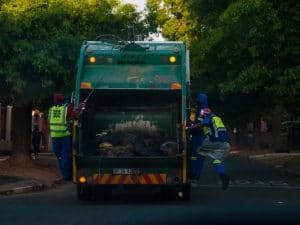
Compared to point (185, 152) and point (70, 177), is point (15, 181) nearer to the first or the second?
point (70, 177)

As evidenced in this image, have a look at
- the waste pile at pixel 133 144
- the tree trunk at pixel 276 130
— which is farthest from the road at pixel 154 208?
the tree trunk at pixel 276 130

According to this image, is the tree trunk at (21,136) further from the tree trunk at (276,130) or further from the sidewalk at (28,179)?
the tree trunk at (276,130)

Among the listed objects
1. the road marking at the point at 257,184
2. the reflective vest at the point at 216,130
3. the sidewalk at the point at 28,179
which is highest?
the reflective vest at the point at 216,130

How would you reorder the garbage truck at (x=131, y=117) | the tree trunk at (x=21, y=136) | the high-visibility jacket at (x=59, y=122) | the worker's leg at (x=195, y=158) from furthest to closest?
the tree trunk at (x=21, y=136)
the high-visibility jacket at (x=59, y=122)
the worker's leg at (x=195, y=158)
the garbage truck at (x=131, y=117)

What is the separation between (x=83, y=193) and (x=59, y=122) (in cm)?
149

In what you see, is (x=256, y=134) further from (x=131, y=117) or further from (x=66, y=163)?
(x=66, y=163)

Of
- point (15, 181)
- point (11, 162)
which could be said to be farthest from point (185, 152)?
point (11, 162)

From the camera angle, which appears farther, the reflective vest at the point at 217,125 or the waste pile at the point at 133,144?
the reflective vest at the point at 217,125

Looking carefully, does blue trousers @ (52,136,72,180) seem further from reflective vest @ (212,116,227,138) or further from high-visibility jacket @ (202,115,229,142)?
reflective vest @ (212,116,227,138)

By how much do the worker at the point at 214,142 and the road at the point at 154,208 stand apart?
0.83 m

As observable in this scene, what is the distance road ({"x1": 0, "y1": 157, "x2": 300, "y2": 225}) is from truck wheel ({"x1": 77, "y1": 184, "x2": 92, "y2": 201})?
0.54 ft

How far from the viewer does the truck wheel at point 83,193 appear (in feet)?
45.2

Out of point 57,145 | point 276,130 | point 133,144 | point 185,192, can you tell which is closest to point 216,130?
point 185,192

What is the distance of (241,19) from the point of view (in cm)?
1964
